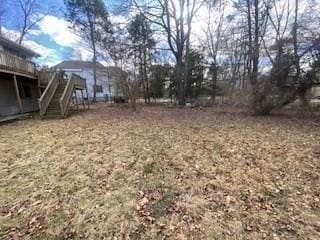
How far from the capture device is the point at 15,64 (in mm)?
12148

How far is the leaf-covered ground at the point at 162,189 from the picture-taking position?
2.76m

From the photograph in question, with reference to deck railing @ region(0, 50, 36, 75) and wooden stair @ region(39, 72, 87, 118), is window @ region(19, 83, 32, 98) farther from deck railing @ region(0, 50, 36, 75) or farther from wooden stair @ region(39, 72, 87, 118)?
wooden stair @ region(39, 72, 87, 118)

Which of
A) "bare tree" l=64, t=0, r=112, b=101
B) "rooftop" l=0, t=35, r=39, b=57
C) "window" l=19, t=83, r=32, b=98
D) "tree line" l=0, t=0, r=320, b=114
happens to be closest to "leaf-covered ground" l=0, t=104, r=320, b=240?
"tree line" l=0, t=0, r=320, b=114

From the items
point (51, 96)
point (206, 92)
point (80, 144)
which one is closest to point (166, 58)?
point (206, 92)

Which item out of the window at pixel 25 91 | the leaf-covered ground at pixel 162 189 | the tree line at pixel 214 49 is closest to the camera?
the leaf-covered ground at pixel 162 189

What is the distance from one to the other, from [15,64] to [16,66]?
0.42ft

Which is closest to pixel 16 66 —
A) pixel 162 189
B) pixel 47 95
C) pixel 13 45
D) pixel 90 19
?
pixel 47 95

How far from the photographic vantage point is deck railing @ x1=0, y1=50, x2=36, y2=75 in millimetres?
10984

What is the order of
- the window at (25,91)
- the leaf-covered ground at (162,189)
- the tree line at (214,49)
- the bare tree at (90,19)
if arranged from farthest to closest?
1. the bare tree at (90,19)
2. the window at (25,91)
3. the tree line at (214,49)
4. the leaf-covered ground at (162,189)

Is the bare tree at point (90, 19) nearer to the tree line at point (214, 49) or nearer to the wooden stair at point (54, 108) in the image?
the tree line at point (214, 49)

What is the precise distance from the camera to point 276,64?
10.5 m

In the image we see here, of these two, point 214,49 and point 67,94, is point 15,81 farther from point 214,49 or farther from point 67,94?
point 214,49

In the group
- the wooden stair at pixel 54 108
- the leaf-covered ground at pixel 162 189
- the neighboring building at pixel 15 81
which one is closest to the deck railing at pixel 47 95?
the wooden stair at pixel 54 108

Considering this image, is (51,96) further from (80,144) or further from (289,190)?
(289,190)
